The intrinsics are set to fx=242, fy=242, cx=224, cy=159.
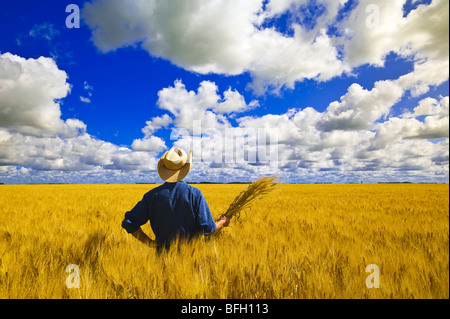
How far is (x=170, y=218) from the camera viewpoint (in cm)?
250

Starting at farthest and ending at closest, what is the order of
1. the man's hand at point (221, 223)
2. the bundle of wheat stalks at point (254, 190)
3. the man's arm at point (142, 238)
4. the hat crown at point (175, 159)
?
1. the bundle of wheat stalks at point (254, 190)
2. the man's hand at point (221, 223)
3. the man's arm at point (142, 238)
4. the hat crown at point (175, 159)

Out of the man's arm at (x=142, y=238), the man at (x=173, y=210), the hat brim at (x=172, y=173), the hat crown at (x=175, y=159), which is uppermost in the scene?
the hat crown at (x=175, y=159)

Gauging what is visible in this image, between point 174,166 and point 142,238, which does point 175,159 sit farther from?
point 142,238

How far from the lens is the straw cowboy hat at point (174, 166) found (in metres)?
2.50

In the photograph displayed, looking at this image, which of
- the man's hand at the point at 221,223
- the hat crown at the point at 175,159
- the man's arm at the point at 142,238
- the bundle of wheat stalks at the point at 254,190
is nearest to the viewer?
the hat crown at the point at 175,159

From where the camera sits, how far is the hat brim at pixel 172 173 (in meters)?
2.55

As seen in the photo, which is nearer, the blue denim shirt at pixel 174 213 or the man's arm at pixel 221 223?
the blue denim shirt at pixel 174 213

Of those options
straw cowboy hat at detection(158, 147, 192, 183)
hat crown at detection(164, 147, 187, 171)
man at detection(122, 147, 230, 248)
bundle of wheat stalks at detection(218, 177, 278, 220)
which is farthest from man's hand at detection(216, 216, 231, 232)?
hat crown at detection(164, 147, 187, 171)

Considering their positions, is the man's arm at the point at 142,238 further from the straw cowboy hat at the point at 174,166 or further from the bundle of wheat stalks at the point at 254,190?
the bundle of wheat stalks at the point at 254,190

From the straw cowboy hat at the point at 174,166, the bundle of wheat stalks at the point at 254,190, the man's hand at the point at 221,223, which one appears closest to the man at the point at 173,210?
the straw cowboy hat at the point at 174,166

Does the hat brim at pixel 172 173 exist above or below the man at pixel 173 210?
above

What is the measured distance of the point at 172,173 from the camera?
2.57 metres

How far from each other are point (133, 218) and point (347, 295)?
2037 mm

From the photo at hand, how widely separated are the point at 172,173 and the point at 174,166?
0.32ft
